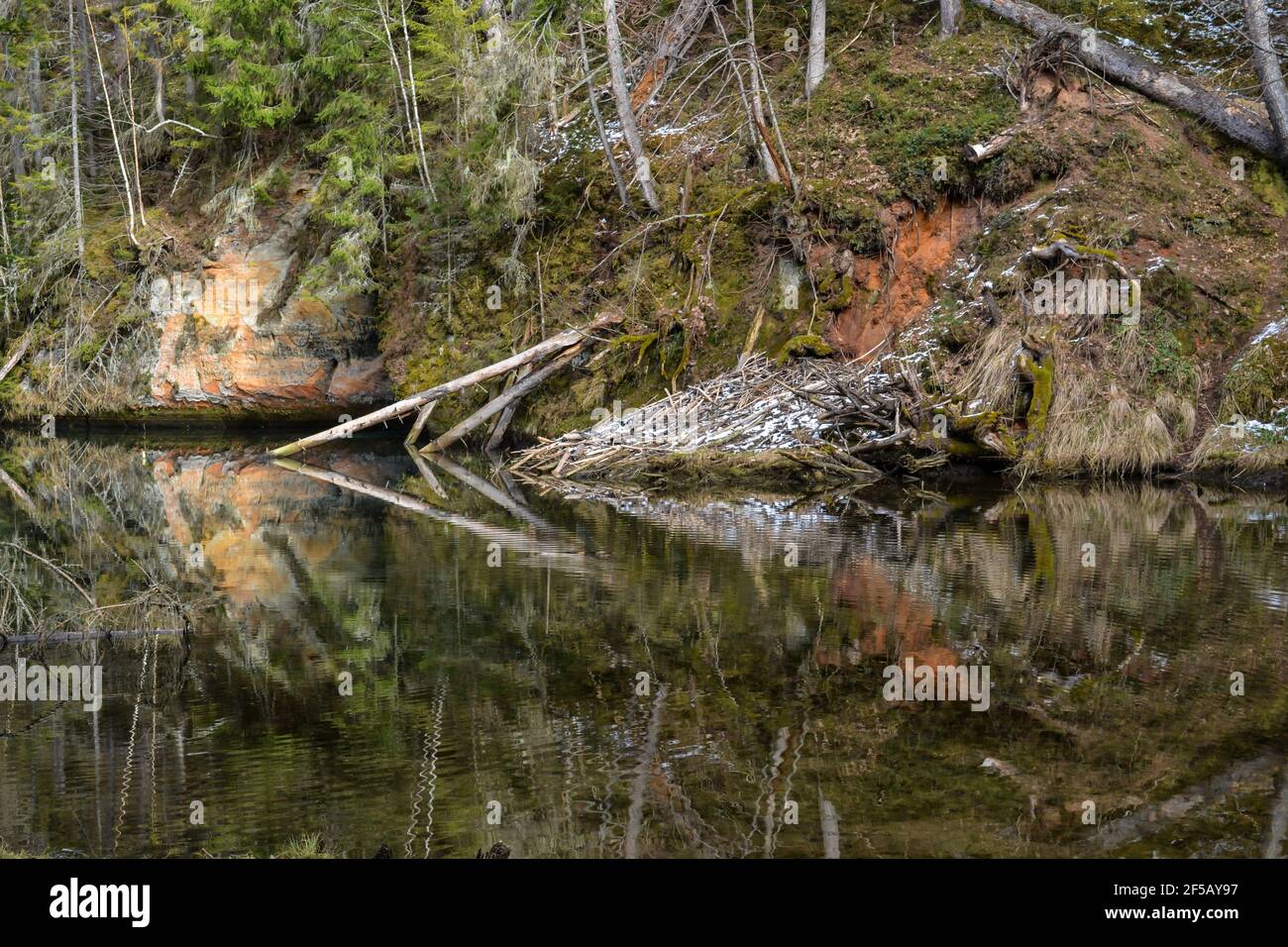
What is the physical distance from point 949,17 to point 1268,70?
651 centimetres

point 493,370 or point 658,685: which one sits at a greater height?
point 493,370

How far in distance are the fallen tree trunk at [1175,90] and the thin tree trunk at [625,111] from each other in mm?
7442

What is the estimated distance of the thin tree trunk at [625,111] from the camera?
2225cm

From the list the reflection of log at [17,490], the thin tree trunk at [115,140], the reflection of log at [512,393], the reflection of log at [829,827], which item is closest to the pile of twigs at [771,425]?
the reflection of log at [512,393]

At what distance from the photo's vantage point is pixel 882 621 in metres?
9.48

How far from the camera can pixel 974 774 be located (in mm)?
6273

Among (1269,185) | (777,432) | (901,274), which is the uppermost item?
(1269,185)

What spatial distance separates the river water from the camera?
566 centimetres

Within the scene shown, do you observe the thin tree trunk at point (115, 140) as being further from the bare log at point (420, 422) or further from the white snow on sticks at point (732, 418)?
the white snow on sticks at point (732, 418)

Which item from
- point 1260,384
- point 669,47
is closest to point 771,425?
point 1260,384

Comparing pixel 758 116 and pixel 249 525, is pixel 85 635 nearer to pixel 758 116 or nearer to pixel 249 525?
pixel 249 525

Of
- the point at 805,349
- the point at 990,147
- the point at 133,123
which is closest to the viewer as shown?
the point at 805,349

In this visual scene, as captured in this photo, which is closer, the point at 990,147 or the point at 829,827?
the point at 829,827

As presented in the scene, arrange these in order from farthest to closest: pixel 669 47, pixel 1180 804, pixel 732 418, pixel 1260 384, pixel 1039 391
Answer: pixel 669 47 → pixel 732 418 → pixel 1260 384 → pixel 1039 391 → pixel 1180 804
